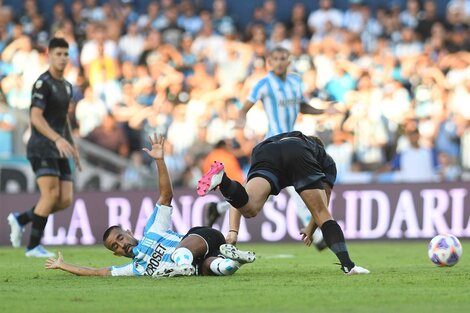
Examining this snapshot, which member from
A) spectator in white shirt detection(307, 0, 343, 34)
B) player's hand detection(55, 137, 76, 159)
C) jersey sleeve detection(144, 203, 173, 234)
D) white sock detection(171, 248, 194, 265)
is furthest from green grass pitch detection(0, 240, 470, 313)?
spectator in white shirt detection(307, 0, 343, 34)

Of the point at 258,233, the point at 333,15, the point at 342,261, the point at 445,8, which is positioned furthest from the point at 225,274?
the point at 445,8

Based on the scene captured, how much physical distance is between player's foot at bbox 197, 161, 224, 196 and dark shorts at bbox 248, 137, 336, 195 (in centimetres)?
65

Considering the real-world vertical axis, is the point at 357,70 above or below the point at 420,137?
above

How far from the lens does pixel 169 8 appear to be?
73.5ft

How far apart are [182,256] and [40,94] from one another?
14.1 ft

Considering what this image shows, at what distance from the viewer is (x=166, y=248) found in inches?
380

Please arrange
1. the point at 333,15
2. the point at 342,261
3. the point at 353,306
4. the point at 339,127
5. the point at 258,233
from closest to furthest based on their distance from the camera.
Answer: the point at 353,306
the point at 342,261
the point at 258,233
the point at 339,127
the point at 333,15

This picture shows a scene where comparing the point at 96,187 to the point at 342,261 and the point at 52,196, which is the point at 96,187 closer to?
the point at 52,196

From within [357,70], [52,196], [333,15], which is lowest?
[52,196]

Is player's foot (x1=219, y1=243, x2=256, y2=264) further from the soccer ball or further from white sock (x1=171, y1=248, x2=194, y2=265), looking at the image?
the soccer ball

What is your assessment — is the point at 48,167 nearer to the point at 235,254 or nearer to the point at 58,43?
the point at 58,43

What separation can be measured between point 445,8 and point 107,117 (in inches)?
312

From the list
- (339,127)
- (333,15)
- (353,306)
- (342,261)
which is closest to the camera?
(353,306)

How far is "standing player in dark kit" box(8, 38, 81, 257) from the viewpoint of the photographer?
42.3ft
